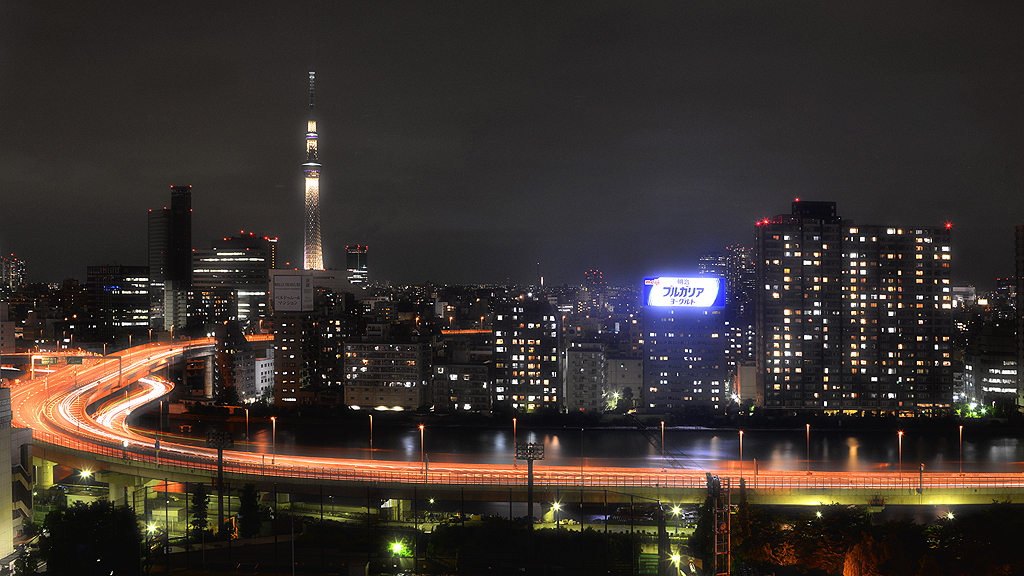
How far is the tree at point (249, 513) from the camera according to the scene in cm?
690

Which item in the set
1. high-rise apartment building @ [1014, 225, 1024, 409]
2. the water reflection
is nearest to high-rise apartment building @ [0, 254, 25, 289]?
the water reflection

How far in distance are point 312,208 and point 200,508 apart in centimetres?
2618

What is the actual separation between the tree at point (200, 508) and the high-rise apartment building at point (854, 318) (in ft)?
35.5

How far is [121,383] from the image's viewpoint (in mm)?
12086

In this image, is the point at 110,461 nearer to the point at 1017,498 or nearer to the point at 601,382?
the point at 601,382

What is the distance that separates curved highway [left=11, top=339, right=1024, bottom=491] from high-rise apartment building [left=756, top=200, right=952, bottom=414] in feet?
13.8

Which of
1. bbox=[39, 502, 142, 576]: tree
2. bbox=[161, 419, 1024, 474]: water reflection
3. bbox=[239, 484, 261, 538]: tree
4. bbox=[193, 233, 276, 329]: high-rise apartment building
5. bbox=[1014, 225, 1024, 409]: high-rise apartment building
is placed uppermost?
bbox=[193, 233, 276, 329]: high-rise apartment building

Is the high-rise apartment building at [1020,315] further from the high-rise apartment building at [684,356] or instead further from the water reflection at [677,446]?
the high-rise apartment building at [684,356]

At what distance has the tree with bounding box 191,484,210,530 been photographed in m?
6.86

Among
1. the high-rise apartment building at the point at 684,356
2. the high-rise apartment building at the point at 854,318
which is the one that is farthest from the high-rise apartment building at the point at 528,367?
the high-rise apartment building at the point at 854,318

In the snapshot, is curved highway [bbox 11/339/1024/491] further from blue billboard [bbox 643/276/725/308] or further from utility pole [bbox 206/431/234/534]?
blue billboard [bbox 643/276/725/308]

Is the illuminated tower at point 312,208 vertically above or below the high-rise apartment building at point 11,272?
above

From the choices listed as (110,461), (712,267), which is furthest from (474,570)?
(712,267)

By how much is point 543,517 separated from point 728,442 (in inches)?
242
